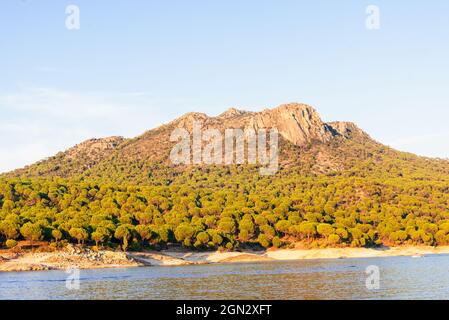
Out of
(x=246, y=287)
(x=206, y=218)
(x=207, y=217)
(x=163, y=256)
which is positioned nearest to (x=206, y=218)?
(x=206, y=218)

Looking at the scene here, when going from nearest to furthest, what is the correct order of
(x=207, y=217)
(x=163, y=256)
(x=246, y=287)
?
(x=246, y=287), (x=163, y=256), (x=207, y=217)

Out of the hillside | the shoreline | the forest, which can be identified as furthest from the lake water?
the forest

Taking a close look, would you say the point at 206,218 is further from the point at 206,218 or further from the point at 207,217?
the point at 207,217

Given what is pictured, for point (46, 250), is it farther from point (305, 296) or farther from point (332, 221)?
point (332, 221)

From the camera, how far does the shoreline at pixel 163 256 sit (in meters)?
99.3

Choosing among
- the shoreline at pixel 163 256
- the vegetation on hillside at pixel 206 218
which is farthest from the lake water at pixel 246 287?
the vegetation on hillside at pixel 206 218

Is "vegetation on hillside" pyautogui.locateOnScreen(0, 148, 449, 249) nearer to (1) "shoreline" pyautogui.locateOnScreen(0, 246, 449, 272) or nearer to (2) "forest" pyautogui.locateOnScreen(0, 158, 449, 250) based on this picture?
(2) "forest" pyautogui.locateOnScreen(0, 158, 449, 250)

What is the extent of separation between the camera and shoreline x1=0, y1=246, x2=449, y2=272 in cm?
9931

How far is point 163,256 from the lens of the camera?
118 metres

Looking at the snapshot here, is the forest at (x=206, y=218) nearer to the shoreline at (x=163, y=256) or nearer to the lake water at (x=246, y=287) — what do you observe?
the shoreline at (x=163, y=256)

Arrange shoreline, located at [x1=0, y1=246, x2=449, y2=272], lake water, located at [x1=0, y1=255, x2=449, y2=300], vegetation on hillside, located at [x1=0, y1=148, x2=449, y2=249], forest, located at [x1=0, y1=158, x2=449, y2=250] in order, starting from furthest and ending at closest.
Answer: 1. vegetation on hillside, located at [x1=0, y1=148, x2=449, y2=249]
2. forest, located at [x1=0, y1=158, x2=449, y2=250]
3. shoreline, located at [x1=0, y1=246, x2=449, y2=272]
4. lake water, located at [x1=0, y1=255, x2=449, y2=300]

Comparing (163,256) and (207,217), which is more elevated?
(207,217)

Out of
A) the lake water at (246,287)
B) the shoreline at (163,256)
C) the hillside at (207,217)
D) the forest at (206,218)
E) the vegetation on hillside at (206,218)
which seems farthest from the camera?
the hillside at (207,217)
